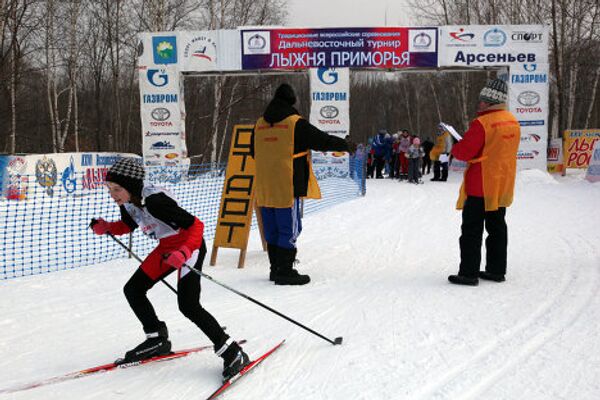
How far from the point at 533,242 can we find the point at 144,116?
1421 cm

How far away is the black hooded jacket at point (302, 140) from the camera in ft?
17.2

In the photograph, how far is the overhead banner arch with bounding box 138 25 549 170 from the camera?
1788 centimetres

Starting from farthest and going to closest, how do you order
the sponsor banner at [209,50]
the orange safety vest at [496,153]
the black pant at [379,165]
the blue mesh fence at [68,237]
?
the black pant at [379,165], the sponsor banner at [209,50], the blue mesh fence at [68,237], the orange safety vest at [496,153]

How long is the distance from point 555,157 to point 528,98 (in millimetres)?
2729

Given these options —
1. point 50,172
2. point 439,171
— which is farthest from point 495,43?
point 50,172

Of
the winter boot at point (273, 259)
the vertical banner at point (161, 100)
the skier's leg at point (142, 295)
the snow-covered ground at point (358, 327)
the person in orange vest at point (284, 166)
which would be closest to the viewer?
the snow-covered ground at point (358, 327)

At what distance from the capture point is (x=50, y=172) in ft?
48.1

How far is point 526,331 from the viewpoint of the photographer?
3.82 m

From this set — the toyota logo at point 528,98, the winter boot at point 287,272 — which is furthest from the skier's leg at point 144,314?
the toyota logo at point 528,98

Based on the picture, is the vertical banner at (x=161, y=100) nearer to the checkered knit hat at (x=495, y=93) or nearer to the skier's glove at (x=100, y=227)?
the checkered knit hat at (x=495, y=93)

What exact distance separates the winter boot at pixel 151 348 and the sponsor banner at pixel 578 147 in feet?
60.4

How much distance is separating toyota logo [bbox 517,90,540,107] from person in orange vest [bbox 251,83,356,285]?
14.5 meters

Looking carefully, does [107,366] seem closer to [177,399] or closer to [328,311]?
[177,399]

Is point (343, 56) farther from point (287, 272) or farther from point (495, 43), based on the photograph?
point (287, 272)
